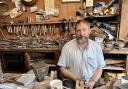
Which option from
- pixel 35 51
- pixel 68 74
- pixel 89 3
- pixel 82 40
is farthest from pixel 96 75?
pixel 89 3

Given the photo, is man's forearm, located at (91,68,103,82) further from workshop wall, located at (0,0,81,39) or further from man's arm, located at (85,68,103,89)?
workshop wall, located at (0,0,81,39)

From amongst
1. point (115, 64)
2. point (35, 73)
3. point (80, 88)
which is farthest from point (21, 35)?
point (80, 88)

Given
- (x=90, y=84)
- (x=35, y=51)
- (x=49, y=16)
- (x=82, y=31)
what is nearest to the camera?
(x=90, y=84)

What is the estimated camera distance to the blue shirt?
7.80 feet

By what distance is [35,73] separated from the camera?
2205mm

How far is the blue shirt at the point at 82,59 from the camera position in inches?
93.6

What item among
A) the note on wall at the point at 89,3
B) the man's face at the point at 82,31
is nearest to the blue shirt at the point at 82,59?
the man's face at the point at 82,31

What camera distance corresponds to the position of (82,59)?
2377 millimetres

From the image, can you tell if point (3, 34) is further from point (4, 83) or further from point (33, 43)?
point (4, 83)

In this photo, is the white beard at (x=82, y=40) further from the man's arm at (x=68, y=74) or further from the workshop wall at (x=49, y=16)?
the workshop wall at (x=49, y=16)

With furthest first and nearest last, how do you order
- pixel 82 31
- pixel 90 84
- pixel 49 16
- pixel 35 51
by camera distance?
pixel 49 16 → pixel 35 51 → pixel 82 31 → pixel 90 84

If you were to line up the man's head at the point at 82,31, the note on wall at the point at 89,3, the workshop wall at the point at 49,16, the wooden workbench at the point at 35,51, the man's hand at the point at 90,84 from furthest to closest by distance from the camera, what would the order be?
the workshop wall at the point at 49,16
the note on wall at the point at 89,3
the wooden workbench at the point at 35,51
the man's head at the point at 82,31
the man's hand at the point at 90,84

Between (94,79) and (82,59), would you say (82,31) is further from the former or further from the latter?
(94,79)

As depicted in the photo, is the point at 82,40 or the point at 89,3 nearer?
the point at 82,40
